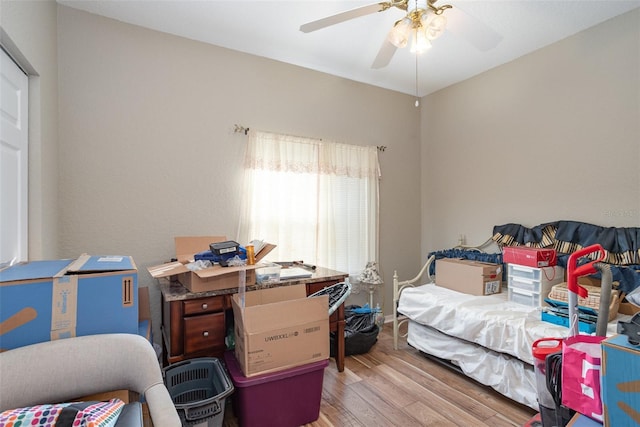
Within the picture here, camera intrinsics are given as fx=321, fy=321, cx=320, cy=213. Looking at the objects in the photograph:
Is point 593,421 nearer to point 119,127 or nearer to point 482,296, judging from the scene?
point 482,296

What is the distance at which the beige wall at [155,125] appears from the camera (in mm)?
2279

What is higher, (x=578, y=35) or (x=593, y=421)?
A: (x=578, y=35)

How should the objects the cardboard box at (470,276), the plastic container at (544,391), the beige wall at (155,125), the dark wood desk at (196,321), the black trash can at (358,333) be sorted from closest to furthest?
the plastic container at (544,391), the dark wood desk at (196,321), the beige wall at (155,125), the cardboard box at (470,276), the black trash can at (358,333)

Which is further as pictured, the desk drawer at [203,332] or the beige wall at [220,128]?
the beige wall at [220,128]

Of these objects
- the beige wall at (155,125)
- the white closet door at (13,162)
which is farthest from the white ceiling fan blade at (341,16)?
the white closet door at (13,162)

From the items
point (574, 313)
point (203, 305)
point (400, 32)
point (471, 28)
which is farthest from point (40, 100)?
point (574, 313)

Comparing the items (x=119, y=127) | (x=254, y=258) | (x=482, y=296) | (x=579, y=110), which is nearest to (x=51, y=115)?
(x=119, y=127)

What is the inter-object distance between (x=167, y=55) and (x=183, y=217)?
1.30 meters

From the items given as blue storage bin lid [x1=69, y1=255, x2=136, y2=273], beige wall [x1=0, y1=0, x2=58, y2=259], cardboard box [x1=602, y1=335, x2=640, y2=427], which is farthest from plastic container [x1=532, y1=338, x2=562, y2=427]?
beige wall [x1=0, y1=0, x2=58, y2=259]

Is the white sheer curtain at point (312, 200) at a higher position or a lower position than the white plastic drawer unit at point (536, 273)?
higher

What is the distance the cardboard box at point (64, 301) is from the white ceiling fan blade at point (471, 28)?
2053mm

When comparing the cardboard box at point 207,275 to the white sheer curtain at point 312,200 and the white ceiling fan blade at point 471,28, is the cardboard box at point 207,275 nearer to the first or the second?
the white sheer curtain at point 312,200

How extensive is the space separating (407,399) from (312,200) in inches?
72.5

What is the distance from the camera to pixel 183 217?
2627 mm
